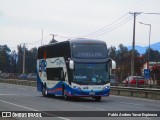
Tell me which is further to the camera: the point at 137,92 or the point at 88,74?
the point at 137,92

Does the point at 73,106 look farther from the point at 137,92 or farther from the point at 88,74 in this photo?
the point at 137,92

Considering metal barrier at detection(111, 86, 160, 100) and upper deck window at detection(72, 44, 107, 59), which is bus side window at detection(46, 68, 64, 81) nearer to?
upper deck window at detection(72, 44, 107, 59)

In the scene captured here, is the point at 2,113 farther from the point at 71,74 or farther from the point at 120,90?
Result: the point at 120,90

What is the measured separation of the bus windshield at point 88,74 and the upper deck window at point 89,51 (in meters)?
0.59

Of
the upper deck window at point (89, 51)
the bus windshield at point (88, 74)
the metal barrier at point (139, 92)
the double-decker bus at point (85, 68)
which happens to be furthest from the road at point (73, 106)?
the metal barrier at point (139, 92)

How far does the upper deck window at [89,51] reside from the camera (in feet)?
92.7

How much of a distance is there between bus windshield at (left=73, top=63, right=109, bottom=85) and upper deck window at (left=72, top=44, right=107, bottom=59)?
23.3 inches

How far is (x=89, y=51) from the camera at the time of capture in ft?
93.0

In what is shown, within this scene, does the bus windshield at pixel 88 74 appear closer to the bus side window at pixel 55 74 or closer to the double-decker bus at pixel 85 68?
the double-decker bus at pixel 85 68

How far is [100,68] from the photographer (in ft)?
92.8

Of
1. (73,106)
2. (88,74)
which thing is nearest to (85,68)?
(88,74)

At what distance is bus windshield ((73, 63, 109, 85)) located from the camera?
28062 millimetres

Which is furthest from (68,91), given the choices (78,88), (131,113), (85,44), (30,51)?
(30,51)

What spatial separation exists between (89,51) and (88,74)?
1.40 m
